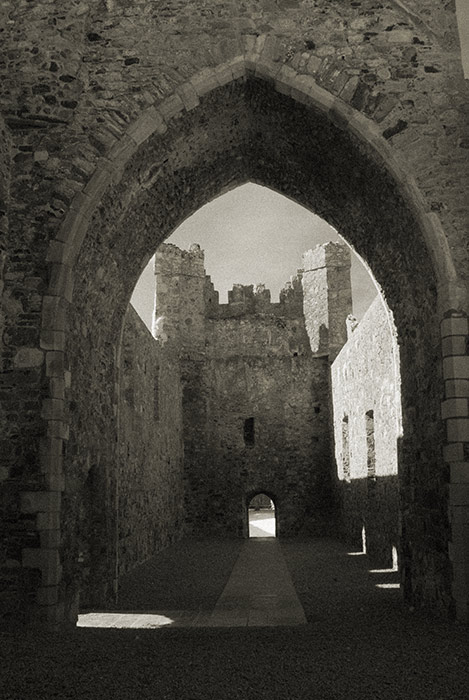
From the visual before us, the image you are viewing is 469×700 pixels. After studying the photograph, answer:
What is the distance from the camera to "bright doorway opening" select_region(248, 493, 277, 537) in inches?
805

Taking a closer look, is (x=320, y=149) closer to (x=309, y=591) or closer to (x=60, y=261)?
(x=60, y=261)

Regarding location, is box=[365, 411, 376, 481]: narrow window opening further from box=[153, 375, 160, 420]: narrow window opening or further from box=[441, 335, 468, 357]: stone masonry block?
box=[441, 335, 468, 357]: stone masonry block

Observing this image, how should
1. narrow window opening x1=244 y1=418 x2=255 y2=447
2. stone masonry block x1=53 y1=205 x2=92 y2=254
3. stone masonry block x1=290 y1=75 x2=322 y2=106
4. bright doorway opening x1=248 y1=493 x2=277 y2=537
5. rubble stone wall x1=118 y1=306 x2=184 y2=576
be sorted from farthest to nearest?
bright doorway opening x1=248 y1=493 x2=277 y2=537 → narrow window opening x1=244 y1=418 x2=255 y2=447 → rubble stone wall x1=118 y1=306 x2=184 y2=576 → stone masonry block x1=290 y1=75 x2=322 y2=106 → stone masonry block x1=53 y1=205 x2=92 y2=254

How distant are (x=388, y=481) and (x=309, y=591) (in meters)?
→ 3.38

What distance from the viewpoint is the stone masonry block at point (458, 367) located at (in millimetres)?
6133

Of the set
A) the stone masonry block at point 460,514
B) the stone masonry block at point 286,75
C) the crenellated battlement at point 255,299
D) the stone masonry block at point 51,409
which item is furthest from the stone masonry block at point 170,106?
the crenellated battlement at point 255,299

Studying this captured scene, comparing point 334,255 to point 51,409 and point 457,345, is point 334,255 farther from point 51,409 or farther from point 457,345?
point 51,409

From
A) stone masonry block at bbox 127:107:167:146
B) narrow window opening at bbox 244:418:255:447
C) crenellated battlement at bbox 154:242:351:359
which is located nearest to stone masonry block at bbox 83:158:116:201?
stone masonry block at bbox 127:107:167:146

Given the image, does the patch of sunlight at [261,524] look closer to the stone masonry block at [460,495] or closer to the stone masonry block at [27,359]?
the stone masonry block at [460,495]

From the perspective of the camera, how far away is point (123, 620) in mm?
6945

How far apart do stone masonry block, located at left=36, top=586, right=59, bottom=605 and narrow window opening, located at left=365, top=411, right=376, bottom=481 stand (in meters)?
8.25

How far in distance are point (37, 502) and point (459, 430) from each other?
388cm

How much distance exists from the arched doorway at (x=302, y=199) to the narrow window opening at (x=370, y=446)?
5.34 metres

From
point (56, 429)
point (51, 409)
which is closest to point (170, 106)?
point (51, 409)
